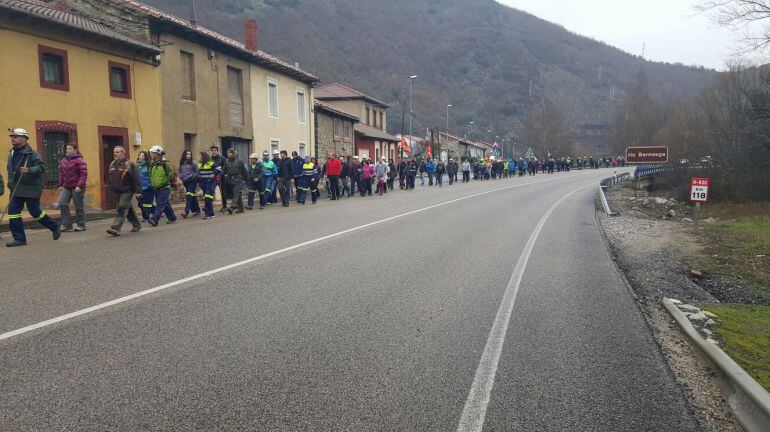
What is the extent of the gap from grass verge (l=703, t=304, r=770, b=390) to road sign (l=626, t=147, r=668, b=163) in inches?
659

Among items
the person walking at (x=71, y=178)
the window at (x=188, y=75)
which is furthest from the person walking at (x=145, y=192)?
the window at (x=188, y=75)

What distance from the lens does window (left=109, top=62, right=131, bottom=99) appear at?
18120 mm

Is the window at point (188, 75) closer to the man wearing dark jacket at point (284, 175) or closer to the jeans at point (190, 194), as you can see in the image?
the man wearing dark jacket at point (284, 175)

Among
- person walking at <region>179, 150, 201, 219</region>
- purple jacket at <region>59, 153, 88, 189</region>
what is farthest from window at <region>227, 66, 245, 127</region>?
purple jacket at <region>59, 153, 88, 189</region>

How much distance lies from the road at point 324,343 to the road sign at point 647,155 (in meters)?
15.2

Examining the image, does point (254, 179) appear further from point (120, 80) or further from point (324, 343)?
point (324, 343)

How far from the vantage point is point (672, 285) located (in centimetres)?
774

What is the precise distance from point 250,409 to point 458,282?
403cm

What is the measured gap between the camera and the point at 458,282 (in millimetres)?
7133

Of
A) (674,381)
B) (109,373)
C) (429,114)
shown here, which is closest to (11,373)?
(109,373)

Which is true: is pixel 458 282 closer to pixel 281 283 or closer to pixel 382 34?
pixel 281 283

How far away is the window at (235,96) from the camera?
82.5 feet

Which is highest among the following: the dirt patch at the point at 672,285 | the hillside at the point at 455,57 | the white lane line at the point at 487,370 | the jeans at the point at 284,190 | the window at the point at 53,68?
the hillside at the point at 455,57

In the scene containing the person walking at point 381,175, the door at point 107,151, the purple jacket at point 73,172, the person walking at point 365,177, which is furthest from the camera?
the person walking at point 381,175
